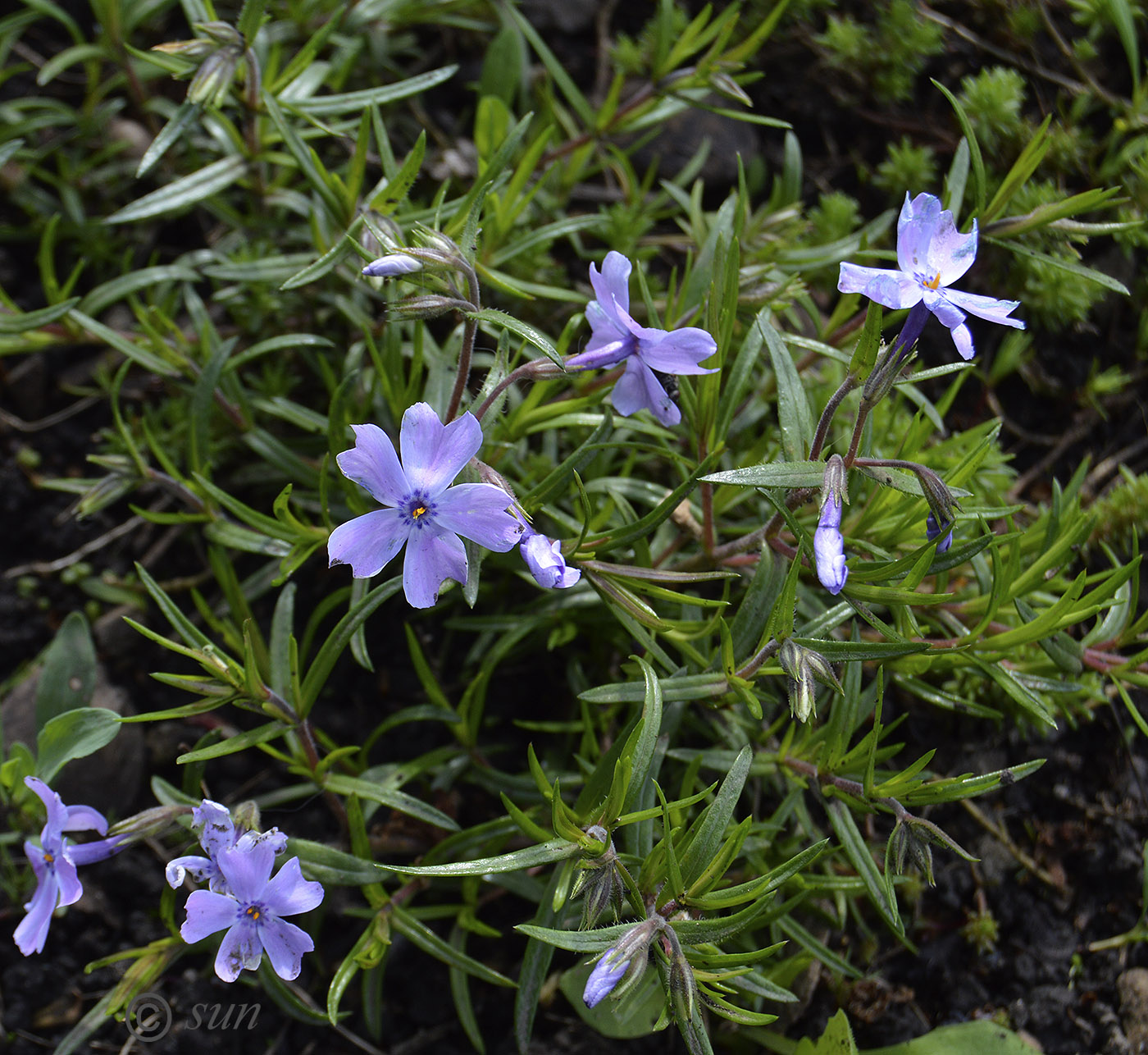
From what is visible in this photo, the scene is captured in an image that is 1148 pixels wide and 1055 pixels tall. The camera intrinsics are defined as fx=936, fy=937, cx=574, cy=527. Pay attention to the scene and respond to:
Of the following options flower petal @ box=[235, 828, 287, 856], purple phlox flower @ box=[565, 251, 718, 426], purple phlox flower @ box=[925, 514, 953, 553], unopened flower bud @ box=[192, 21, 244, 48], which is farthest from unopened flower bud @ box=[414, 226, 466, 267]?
flower petal @ box=[235, 828, 287, 856]

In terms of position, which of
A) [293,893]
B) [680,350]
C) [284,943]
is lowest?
[284,943]

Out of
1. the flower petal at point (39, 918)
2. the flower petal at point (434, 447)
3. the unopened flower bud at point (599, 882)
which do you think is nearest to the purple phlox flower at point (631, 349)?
the flower petal at point (434, 447)

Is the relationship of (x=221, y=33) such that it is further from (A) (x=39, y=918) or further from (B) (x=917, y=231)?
(A) (x=39, y=918)

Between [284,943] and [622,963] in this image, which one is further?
[284,943]

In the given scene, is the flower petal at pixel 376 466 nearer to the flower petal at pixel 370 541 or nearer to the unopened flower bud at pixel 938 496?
the flower petal at pixel 370 541

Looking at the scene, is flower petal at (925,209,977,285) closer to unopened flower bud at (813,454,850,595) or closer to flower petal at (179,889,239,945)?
unopened flower bud at (813,454,850,595)

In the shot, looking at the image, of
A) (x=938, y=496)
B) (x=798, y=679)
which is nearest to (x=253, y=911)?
(x=798, y=679)
